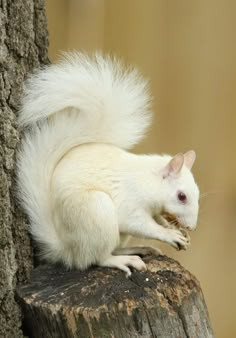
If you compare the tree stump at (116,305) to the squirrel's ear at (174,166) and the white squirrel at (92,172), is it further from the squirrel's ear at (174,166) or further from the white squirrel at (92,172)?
the squirrel's ear at (174,166)

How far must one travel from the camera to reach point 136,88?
152cm

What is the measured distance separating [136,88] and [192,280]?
42cm

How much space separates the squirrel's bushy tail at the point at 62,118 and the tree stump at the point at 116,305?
14cm

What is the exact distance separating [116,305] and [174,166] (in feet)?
1.17

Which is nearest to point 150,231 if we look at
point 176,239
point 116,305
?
point 176,239

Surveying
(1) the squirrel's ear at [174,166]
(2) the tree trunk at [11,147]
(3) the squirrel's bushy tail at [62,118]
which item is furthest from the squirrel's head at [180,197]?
(2) the tree trunk at [11,147]

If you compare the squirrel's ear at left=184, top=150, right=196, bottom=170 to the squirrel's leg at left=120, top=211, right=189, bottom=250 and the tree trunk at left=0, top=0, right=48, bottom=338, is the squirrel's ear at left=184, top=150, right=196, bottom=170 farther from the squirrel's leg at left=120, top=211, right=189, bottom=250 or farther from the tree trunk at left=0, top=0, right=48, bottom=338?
the tree trunk at left=0, top=0, right=48, bottom=338

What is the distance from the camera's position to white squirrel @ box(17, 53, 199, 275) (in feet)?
4.47

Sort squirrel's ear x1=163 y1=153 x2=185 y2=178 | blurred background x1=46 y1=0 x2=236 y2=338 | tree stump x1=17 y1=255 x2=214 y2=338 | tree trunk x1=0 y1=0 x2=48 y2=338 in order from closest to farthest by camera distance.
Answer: tree stump x1=17 y1=255 x2=214 y2=338
tree trunk x1=0 y1=0 x2=48 y2=338
squirrel's ear x1=163 y1=153 x2=185 y2=178
blurred background x1=46 y1=0 x2=236 y2=338

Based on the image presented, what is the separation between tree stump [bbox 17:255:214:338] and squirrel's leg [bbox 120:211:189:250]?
10 centimetres

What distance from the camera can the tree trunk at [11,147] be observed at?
1339 millimetres

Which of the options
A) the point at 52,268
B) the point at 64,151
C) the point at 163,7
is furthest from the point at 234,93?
the point at 52,268

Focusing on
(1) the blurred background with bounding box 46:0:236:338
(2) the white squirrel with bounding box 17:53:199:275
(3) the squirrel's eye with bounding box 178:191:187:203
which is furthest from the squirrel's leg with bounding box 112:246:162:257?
(1) the blurred background with bounding box 46:0:236:338

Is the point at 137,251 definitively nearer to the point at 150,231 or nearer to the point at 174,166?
the point at 150,231
